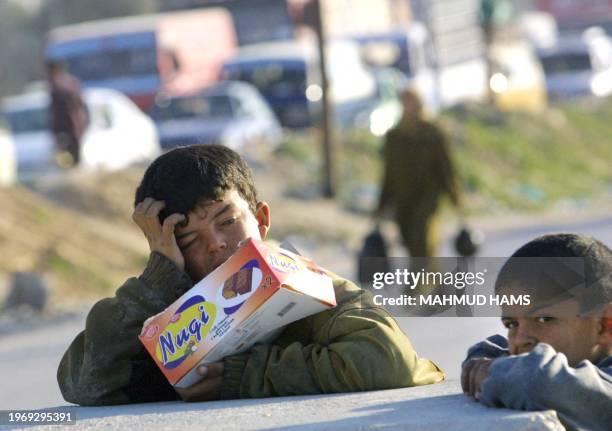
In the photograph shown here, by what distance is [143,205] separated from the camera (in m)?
3.67

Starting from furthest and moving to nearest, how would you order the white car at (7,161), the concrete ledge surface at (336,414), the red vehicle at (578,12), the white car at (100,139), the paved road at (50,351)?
the red vehicle at (578,12)
the white car at (100,139)
the white car at (7,161)
the paved road at (50,351)
the concrete ledge surface at (336,414)

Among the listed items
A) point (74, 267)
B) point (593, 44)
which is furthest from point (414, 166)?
point (593, 44)

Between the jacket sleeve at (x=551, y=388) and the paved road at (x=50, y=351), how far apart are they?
119 inches

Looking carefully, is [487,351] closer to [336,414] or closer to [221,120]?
[336,414]

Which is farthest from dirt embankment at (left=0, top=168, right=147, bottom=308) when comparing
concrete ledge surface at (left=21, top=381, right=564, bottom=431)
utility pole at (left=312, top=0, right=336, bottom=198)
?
concrete ledge surface at (left=21, top=381, right=564, bottom=431)

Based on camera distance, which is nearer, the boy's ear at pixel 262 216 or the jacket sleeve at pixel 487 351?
the jacket sleeve at pixel 487 351

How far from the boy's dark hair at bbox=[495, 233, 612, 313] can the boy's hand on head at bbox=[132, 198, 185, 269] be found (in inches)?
30.2

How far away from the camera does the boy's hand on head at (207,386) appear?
3.48 meters

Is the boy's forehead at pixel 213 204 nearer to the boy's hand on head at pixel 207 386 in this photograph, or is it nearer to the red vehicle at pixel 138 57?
the boy's hand on head at pixel 207 386

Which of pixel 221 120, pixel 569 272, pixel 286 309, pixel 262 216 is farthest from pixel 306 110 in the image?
pixel 569 272

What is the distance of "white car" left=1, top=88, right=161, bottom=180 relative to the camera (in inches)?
953

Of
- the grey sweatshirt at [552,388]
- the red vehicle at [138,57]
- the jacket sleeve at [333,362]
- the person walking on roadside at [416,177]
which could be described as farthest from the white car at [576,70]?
the grey sweatshirt at [552,388]

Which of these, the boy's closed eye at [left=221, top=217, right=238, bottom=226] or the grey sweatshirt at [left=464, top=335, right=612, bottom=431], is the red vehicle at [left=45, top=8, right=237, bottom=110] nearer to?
the boy's closed eye at [left=221, top=217, right=238, bottom=226]

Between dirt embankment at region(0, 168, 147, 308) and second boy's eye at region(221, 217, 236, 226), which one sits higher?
second boy's eye at region(221, 217, 236, 226)
